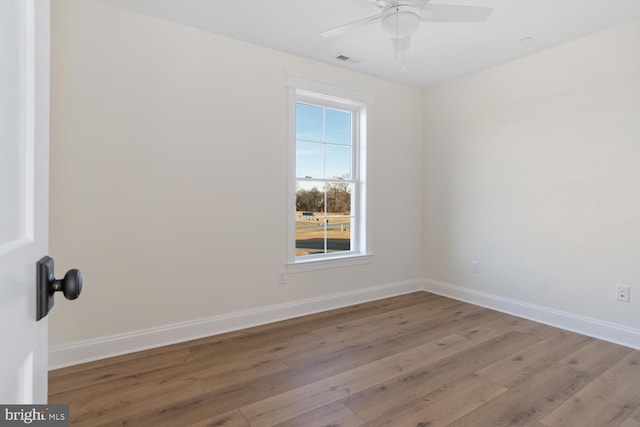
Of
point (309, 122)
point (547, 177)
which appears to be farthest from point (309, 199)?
point (547, 177)

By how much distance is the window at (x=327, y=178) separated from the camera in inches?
135

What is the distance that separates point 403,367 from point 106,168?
257cm

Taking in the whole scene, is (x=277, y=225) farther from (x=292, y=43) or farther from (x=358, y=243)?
(x=292, y=43)

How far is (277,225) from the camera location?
10.6ft

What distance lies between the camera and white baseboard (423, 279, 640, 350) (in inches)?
107

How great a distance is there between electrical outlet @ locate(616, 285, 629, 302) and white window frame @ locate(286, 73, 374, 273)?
7.14 ft

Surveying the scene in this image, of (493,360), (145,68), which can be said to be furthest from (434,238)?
(145,68)

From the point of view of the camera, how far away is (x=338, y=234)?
3781 mm

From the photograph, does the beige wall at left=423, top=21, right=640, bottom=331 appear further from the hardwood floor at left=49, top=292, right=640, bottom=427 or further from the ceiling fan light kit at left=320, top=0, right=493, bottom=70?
the ceiling fan light kit at left=320, top=0, right=493, bottom=70

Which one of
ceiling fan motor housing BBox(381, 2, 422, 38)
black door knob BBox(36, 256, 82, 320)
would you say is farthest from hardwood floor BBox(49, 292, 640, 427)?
ceiling fan motor housing BBox(381, 2, 422, 38)

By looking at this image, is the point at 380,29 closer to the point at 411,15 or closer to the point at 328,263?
the point at 411,15

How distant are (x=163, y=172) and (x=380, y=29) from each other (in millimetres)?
2122

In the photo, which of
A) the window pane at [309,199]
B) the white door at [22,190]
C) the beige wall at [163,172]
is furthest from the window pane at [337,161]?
the white door at [22,190]

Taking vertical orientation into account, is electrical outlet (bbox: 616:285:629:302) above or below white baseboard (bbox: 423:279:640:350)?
above
